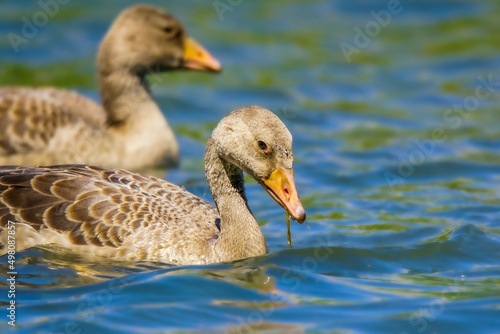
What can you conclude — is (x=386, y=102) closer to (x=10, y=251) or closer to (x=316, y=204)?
(x=316, y=204)

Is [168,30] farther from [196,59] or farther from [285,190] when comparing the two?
[285,190]

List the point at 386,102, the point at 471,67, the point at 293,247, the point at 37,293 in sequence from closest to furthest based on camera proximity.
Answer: the point at 37,293, the point at 293,247, the point at 386,102, the point at 471,67

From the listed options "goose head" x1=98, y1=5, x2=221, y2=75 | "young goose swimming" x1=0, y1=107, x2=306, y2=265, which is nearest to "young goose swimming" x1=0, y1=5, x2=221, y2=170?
"goose head" x1=98, y1=5, x2=221, y2=75

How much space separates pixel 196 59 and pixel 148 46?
77 centimetres

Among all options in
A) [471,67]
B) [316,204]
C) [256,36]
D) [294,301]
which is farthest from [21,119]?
[471,67]

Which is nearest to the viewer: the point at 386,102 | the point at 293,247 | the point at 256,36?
the point at 293,247

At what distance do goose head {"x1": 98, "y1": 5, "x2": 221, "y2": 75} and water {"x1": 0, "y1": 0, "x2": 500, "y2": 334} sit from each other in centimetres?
161

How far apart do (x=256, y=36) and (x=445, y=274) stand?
1185 centimetres

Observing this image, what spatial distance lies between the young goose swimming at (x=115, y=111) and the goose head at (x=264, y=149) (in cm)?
492

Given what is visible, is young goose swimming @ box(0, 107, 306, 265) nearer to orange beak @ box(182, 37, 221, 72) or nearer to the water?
the water

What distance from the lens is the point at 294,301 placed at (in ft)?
26.1

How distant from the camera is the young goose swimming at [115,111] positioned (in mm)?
12781

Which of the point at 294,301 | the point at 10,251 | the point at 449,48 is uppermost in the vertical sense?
the point at 449,48

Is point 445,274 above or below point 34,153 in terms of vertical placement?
below
